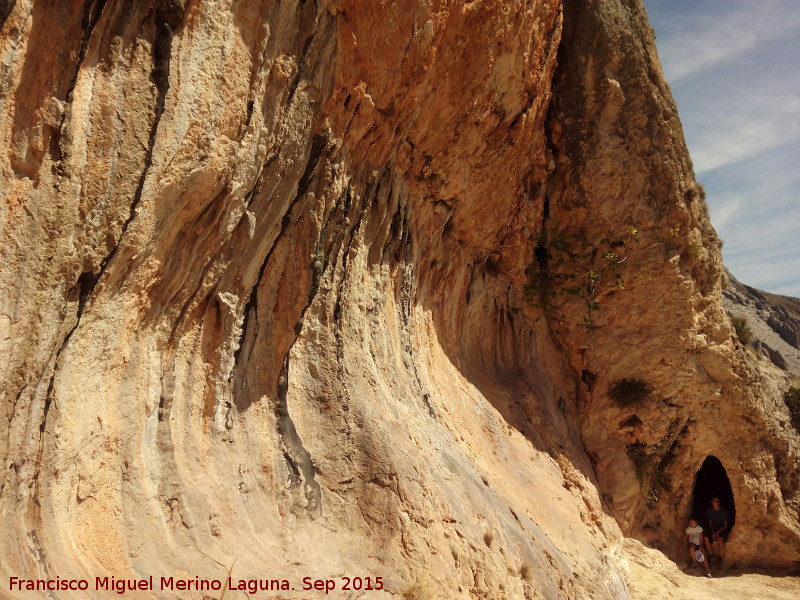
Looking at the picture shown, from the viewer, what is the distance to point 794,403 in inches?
331

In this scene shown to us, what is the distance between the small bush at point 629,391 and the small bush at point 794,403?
277 centimetres

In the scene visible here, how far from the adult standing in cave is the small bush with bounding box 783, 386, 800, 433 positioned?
6.05ft

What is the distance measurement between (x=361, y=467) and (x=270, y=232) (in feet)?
6.35

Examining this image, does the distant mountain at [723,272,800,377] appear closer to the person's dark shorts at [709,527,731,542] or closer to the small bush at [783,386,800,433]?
the small bush at [783,386,800,433]

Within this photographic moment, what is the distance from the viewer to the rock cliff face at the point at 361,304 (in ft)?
9.42

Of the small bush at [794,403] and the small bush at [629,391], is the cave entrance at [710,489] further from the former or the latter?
the small bush at [629,391]

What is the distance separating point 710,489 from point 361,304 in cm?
659

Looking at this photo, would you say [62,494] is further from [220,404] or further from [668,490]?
[668,490]

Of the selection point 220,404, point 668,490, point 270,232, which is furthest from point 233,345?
point 668,490

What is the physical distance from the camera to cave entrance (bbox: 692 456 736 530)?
8109mm

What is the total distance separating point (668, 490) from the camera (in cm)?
750

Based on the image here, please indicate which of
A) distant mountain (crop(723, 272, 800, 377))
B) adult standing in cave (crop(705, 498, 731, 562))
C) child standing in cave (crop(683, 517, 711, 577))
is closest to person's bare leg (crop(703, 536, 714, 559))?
adult standing in cave (crop(705, 498, 731, 562))

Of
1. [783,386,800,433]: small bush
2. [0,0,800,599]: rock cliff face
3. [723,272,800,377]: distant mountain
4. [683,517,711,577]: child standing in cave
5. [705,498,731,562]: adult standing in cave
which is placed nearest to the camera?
[0,0,800,599]: rock cliff face

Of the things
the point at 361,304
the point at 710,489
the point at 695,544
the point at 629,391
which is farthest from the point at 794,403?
the point at 361,304
